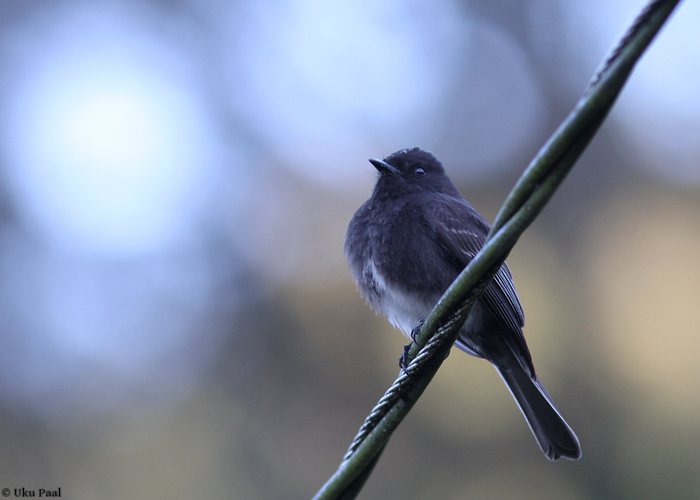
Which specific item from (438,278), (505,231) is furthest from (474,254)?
(505,231)

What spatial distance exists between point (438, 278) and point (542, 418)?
0.85m

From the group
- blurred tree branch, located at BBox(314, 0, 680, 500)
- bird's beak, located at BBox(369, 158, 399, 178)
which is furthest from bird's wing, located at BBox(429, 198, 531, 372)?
blurred tree branch, located at BBox(314, 0, 680, 500)

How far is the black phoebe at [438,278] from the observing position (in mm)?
3635

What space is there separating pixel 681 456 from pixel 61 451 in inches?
256

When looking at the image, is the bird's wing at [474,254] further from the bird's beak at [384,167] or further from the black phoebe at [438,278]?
the bird's beak at [384,167]

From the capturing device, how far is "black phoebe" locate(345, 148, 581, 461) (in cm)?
363

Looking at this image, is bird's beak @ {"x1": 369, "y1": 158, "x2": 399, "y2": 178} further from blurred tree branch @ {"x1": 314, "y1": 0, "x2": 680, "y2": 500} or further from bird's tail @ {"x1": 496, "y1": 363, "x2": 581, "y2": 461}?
blurred tree branch @ {"x1": 314, "y1": 0, "x2": 680, "y2": 500}

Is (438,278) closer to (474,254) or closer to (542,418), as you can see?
(474,254)

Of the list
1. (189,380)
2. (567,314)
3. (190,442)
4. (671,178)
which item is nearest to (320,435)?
(190,442)

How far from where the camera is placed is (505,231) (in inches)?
69.8

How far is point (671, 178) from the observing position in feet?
29.4

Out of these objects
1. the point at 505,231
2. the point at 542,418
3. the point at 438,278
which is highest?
the point at 505,231

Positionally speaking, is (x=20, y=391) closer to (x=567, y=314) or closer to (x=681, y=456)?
(x=567, y=314)

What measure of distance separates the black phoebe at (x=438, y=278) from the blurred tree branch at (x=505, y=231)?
4.47ft
